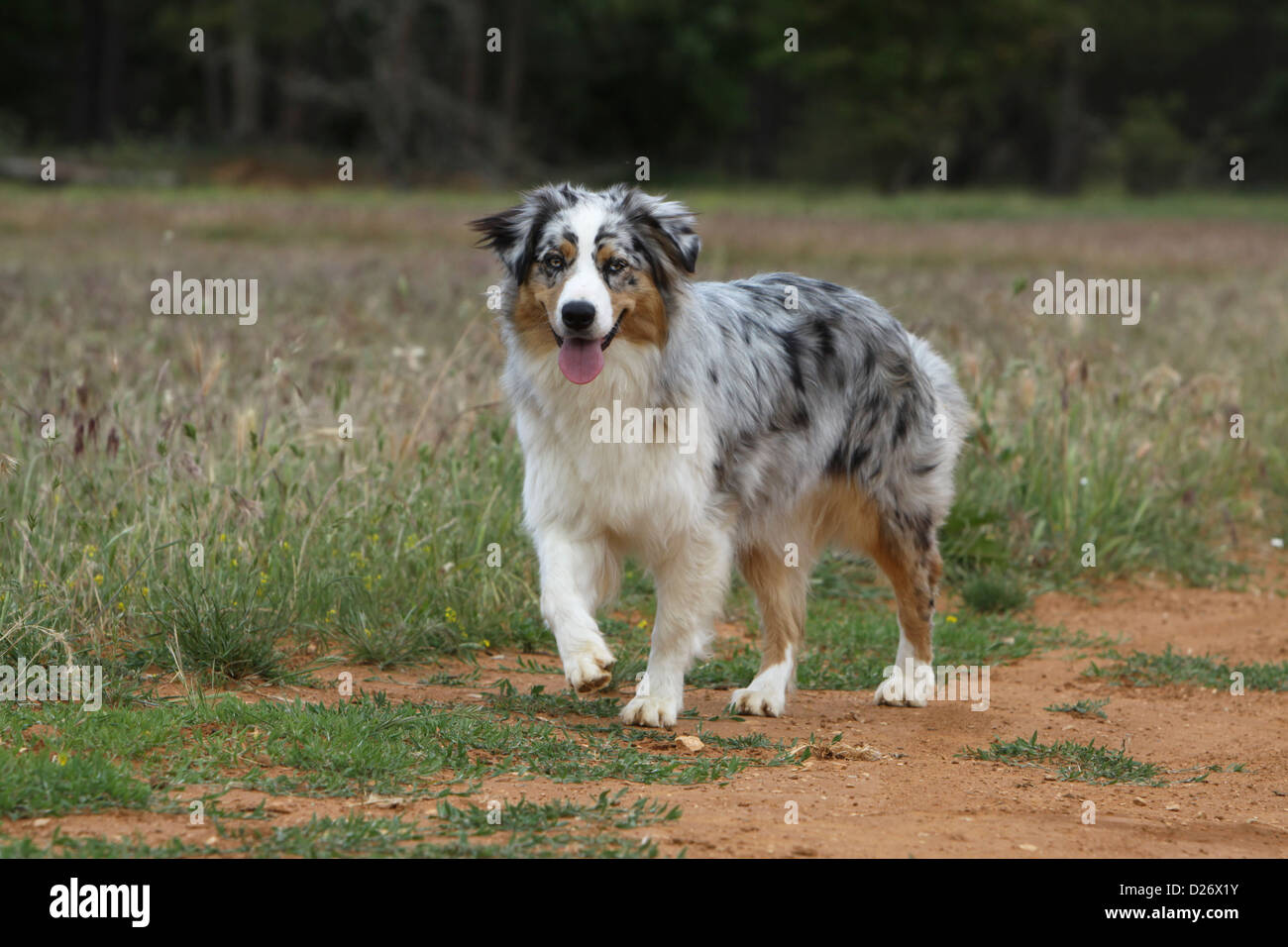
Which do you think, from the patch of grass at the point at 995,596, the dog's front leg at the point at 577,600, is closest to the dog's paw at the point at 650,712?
the dog's front leg at the point at 577,600

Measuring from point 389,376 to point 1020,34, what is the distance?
51.6 meters

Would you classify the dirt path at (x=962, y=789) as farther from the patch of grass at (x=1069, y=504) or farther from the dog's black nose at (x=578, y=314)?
the dog's black nose at (x=578, y=314)

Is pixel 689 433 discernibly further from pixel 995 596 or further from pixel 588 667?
pixel 995 596

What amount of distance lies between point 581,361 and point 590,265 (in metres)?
0.35

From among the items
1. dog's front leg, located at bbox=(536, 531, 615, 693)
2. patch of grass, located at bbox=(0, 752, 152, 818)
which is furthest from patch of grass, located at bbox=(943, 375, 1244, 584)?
patch of grass, located at bbox=(0, 752, 152, 818)

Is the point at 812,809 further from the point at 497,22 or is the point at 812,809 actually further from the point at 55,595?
the point at 497,22

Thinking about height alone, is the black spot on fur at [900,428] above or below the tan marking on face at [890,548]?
above

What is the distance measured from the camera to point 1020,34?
183ft

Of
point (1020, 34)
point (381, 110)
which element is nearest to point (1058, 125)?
point (1020, 34)

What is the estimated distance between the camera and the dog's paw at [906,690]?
668cm

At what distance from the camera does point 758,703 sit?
20.9ft

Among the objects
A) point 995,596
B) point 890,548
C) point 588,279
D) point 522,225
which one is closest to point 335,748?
point 588,279

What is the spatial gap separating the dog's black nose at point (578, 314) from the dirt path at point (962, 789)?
158 centimetres

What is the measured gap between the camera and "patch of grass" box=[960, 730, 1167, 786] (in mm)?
5527
